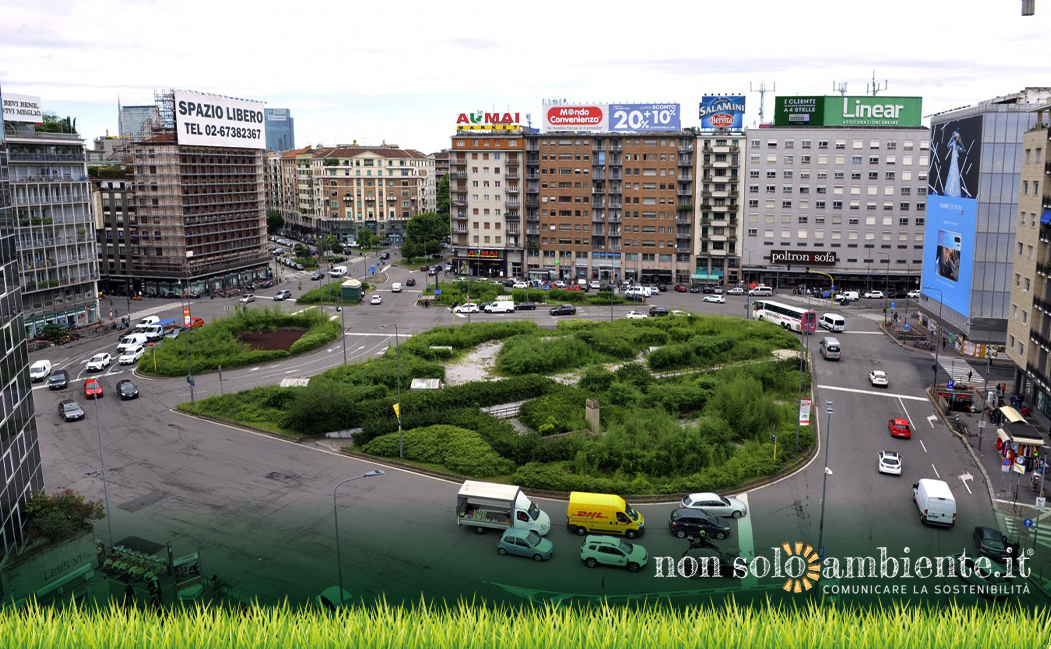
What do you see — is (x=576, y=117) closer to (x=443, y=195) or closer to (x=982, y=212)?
(x=982, y=212)

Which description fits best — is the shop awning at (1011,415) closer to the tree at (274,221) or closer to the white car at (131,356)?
the white car at (131,356)

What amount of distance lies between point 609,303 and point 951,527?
5947 cm

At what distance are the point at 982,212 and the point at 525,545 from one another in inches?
1849

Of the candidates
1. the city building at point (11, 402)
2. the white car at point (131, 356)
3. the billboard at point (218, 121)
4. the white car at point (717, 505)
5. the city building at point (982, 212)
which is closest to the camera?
the city building at point (11, 402)

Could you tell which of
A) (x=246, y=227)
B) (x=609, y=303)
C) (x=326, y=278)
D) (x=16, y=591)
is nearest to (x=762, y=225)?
(x=609, y=303)

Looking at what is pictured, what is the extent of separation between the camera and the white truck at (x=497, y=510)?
30906 millimetres

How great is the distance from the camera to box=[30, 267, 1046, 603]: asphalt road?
27344mm

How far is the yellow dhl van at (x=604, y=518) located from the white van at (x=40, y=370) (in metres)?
47.6

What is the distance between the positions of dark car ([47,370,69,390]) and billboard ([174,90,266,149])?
42.9 metres

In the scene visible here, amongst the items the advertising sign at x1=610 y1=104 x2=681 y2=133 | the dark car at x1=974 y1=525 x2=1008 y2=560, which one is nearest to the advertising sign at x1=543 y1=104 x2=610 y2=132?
the advertising sign at x1=610 y1=104 x2=681 y2=133

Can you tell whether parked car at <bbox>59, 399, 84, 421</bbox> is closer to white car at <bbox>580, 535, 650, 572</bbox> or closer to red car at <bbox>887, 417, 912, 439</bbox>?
white car at <bbox>580, 535, 650, 572</bbox>

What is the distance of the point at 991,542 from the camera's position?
95.1ft

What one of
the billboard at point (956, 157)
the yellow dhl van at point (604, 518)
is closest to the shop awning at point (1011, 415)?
the billboard at point (956, 157)

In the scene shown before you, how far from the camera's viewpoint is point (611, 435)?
39.4m
